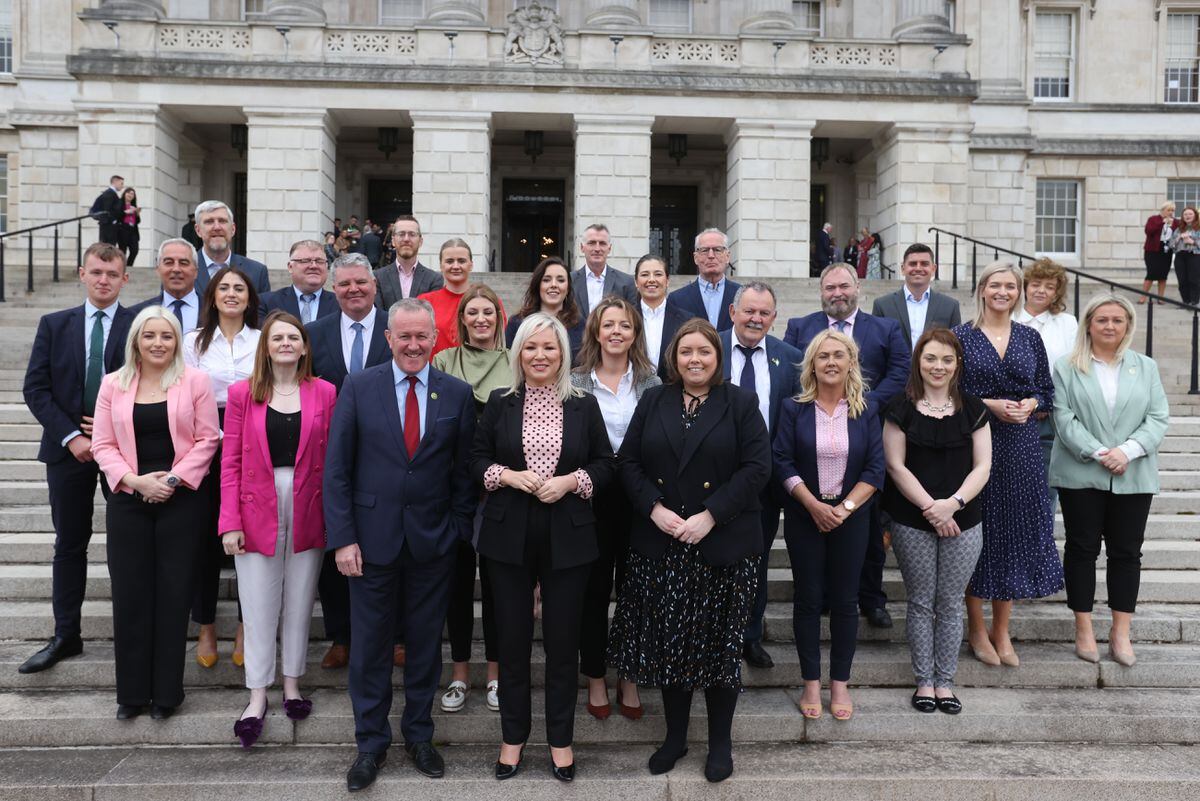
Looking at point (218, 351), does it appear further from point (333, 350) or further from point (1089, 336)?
point (1089, 336)

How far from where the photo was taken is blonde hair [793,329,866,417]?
4.73 meters

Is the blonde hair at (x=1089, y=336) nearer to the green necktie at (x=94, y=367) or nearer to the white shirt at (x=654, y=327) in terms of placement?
the white shirt at (x=654, y=327)

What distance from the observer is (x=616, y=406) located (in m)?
4.74

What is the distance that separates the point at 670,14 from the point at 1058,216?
1299cm

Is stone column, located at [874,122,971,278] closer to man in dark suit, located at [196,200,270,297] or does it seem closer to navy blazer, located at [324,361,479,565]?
man in dark suit, located at [196,200,270,297]

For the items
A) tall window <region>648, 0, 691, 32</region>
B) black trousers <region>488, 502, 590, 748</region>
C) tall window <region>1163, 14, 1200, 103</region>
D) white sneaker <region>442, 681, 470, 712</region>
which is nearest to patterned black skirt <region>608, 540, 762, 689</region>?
black trousers <region>488, 502, 590, 748</region>

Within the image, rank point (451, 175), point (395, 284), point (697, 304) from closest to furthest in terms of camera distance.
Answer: point (697, 304)
point (395, 284)
point (451, 175)

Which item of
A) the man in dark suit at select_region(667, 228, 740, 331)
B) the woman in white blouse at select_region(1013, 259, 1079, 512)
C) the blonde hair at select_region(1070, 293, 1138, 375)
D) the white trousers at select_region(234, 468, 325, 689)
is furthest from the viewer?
the man in dark suit at select_region(667, 228, 740, 331)

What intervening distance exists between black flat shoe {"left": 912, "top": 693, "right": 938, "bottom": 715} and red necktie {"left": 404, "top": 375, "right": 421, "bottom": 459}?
3093 mm

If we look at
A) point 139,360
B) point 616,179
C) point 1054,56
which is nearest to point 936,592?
point 139,360

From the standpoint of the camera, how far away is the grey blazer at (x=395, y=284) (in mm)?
6402

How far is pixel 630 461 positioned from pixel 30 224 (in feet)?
81.1

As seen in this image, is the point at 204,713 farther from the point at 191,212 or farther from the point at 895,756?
the point at 191,212

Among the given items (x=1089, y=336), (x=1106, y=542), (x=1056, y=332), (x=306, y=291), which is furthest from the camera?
(x=1056, y=332)
